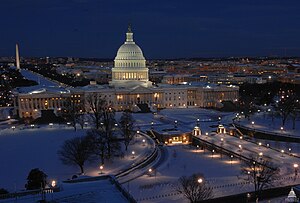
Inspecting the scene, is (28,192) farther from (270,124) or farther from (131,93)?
(131,93)

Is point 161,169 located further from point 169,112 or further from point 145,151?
point 169,112

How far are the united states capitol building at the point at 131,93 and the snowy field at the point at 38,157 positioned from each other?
2582 centimetres

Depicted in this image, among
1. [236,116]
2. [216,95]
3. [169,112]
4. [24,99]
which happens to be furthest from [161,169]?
[216,95]

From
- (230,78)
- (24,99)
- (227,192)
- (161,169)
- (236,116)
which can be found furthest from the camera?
(230,78)

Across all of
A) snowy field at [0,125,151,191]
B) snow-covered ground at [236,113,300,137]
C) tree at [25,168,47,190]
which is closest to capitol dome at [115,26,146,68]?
snow-covered ground at [236,113,300,137]

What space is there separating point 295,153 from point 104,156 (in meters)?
21.3

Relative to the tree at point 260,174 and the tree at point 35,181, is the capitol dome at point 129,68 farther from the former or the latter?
the tree at point 35,181

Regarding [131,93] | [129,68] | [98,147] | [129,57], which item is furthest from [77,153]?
[129,57]

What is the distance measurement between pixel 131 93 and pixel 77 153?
4896cm

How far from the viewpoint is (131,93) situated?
82750mm

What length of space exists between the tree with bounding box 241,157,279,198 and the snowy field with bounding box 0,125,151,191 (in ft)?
35.4

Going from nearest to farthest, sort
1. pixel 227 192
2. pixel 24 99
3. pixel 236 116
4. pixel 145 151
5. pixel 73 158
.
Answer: pixel 227 192 → pixel 73 158 → pixel 145 151 → pixel 236 116 → pixel 24 99

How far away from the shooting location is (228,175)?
34.6m

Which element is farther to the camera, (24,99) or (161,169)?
(24,99)
